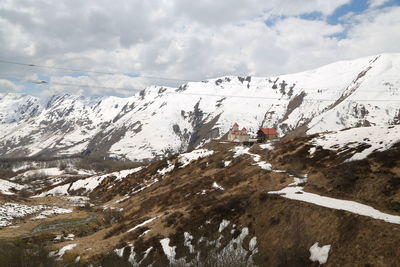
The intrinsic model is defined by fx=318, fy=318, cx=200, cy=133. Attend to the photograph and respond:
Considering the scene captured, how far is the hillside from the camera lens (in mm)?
25594

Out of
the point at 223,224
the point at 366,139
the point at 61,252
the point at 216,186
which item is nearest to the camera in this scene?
the point at 223,224

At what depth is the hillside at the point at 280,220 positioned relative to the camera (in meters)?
25.6

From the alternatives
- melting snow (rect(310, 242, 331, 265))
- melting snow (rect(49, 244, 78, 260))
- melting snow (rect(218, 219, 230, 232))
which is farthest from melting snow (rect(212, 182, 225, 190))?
melting snow (rect(310, 242, 331, 265))

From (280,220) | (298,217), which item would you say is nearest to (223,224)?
(280,220)

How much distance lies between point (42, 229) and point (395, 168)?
226 ft

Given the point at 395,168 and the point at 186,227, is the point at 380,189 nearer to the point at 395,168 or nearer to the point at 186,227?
the point at 395,168

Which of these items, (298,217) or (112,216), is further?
A: (112,216)

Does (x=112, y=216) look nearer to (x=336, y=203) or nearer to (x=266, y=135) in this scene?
(x=336, y=203)

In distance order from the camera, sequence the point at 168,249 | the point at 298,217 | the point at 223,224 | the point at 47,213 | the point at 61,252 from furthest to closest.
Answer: the point at 47,213, the point at 61,252, the point at 223,224, the point at 168,249, the point at 298,217

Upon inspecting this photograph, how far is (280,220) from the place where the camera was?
34.3 meters

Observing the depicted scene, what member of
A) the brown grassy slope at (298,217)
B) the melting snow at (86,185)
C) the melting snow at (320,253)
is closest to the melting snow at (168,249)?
the brown grassy slope at (298,217)

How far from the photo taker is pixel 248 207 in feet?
134

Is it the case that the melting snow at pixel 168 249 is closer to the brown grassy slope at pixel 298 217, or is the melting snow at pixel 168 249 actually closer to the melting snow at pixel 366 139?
the brown grassy slope at pixel 298 217

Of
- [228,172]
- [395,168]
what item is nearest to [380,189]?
[395,168]
